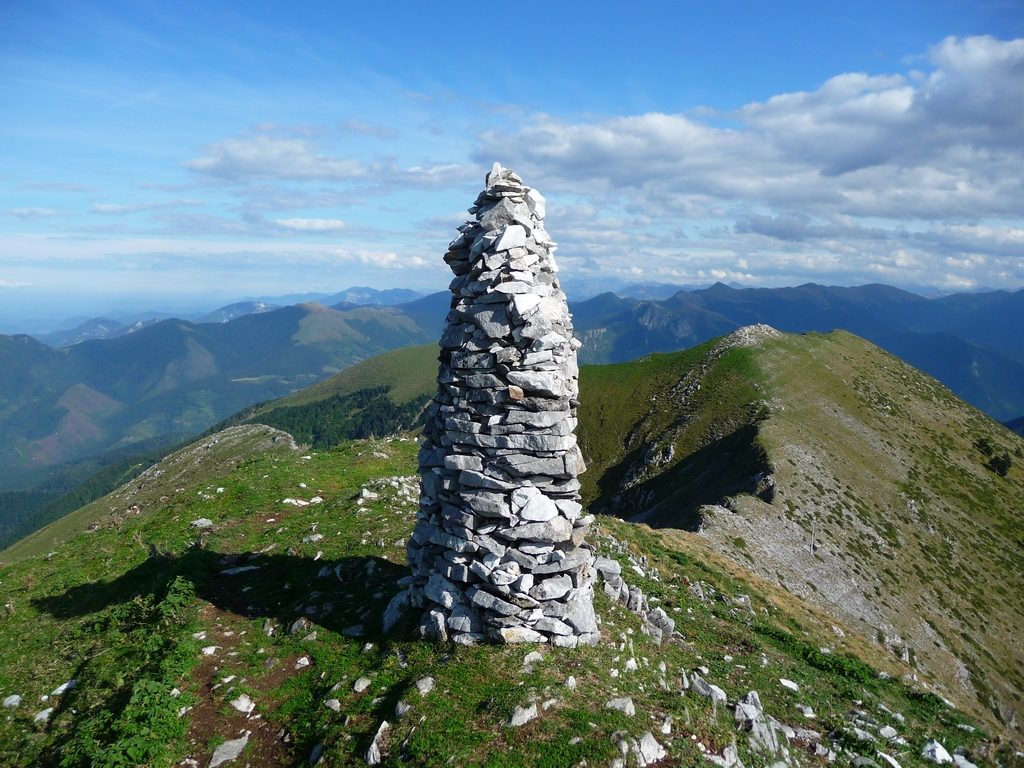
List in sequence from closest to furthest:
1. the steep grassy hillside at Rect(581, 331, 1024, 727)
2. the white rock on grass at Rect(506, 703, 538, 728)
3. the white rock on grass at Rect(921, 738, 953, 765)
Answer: the white rock on grass at Rect(506, 703, 538, 728), the white rock on grass at Rect(921, 738, 953, 765), the steep grassy hillside at Rect(581, 331, 1024, 727)

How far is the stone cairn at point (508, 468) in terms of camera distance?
1340cm

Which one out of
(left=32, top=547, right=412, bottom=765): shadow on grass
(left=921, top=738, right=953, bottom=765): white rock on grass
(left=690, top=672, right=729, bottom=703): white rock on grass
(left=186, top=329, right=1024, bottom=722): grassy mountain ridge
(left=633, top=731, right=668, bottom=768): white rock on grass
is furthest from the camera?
(left=186, top=329, right=1024, bottom=722): grassy mountain ridge

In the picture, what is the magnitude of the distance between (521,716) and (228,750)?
19.5 feet

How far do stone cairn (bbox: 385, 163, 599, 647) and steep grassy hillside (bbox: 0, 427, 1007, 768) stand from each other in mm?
942

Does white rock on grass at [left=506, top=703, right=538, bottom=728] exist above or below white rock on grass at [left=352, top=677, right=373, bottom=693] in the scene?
above

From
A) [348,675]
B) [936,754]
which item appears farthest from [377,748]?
[936,754]

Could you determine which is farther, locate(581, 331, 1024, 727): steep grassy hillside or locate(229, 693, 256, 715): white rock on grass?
locate(581, 331, 1024, 727): steep grassy hillside

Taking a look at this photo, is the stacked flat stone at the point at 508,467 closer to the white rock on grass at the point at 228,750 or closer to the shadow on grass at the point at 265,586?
the shadow on grass at the point at 265,586

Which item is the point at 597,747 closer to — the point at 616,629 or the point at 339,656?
the point at 616,629

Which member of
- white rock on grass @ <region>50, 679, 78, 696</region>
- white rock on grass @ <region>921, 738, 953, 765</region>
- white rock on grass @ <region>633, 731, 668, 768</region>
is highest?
white rock on grass @ <region>633, 731, 668, 768</region>

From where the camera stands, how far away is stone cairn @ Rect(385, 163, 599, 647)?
1340cm

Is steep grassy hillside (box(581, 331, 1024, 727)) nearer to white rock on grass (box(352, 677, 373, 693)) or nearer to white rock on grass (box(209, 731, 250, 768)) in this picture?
white rock on grass (box(352, 677, 373, 693))

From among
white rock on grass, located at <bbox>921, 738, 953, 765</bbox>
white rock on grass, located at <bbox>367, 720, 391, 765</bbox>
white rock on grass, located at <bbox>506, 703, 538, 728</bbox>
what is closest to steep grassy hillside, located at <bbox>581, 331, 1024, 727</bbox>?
white rock on grass, located at <bbox>921, 738, 953, 765</bbox>

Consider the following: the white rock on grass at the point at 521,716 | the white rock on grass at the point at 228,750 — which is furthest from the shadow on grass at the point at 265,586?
the white rock on grass at the point at 521,716
